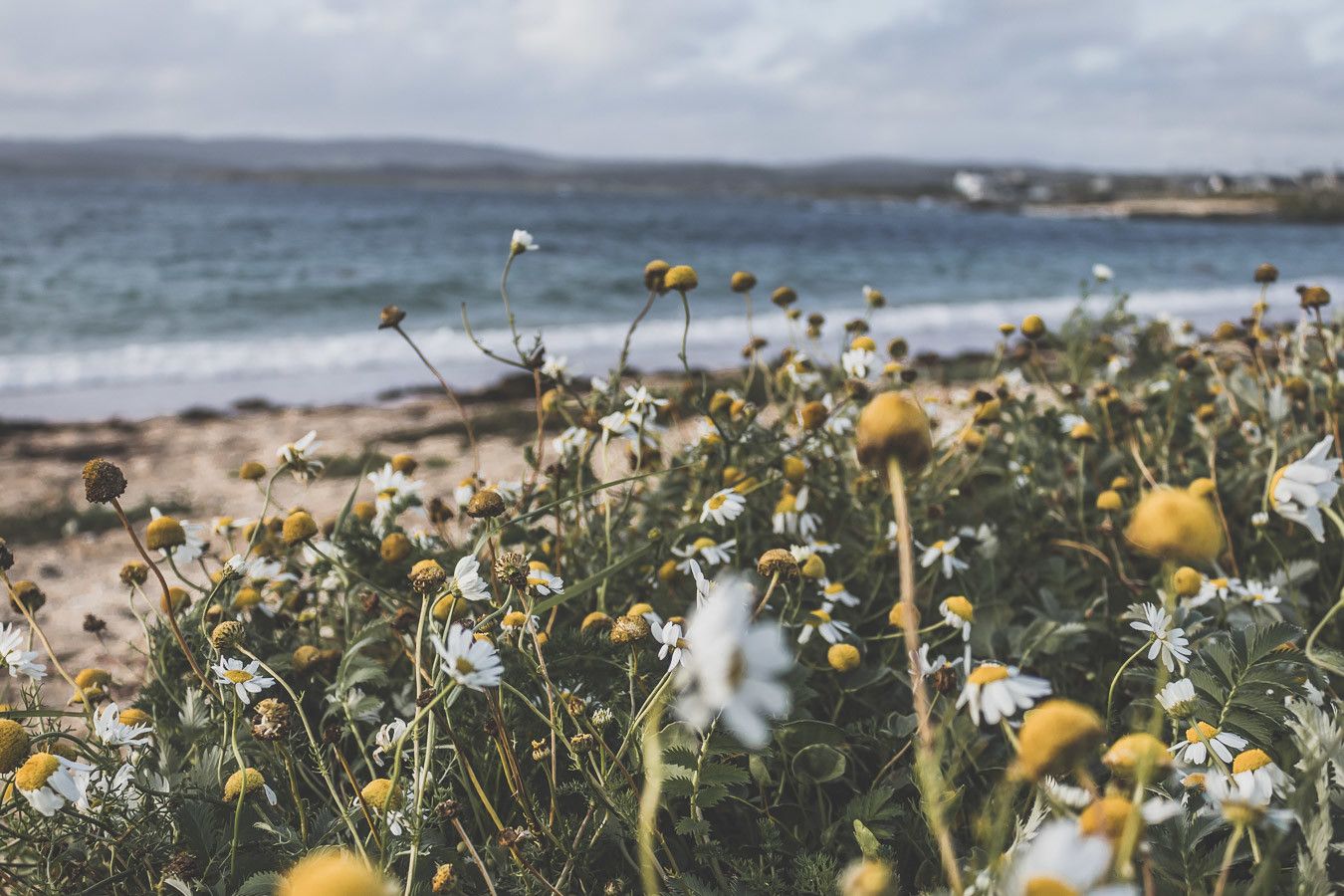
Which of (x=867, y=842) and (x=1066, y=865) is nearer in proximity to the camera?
(x=1066, y=865)

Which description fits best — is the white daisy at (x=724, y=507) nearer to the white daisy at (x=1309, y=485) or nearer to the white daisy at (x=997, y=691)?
the white daisy at (x=997, y=691)

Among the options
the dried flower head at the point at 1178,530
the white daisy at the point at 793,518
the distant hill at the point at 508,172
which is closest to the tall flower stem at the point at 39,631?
the white daisy at the point at 793,518

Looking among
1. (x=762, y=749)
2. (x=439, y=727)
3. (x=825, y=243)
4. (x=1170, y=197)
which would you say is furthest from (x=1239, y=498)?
(x=1170, y=197)

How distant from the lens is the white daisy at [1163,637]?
1285 millimetres

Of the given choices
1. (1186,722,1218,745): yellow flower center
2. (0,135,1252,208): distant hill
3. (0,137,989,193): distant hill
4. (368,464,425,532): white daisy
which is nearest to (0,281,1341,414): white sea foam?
(368,464,425,532): white daisy

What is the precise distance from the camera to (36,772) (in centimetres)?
117

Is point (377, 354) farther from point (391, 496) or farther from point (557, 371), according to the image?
point (557, 371)

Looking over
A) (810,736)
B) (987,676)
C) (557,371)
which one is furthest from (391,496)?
(987,676)

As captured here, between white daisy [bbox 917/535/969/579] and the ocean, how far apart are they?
13.6 feet

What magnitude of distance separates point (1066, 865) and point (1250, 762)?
0.85m

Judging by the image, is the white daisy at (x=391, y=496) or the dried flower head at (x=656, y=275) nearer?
the dried flower head at (x=656, y=275)

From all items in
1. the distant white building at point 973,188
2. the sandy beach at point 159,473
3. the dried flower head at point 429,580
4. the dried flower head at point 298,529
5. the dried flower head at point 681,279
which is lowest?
the sandy beach at point 159,473

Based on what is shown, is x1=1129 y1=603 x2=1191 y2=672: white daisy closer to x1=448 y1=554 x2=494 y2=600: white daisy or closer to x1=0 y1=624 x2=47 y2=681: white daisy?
x1=448 y1=554 x2=494 y2=600: white daisy

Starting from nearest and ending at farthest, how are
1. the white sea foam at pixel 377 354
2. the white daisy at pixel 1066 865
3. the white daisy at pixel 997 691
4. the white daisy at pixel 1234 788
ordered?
the white daisy at pixel 1066 865 < the white daisy at pixel 997 691 < the white daisy at pixel 1234 788 < the white sea foam at pixel 377 354
